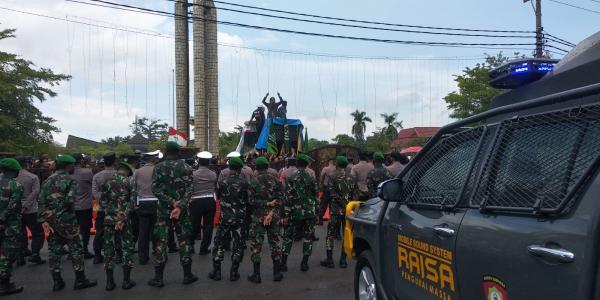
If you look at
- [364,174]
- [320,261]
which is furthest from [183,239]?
[364,174]

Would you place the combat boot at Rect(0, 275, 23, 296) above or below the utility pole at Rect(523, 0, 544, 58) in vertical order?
below

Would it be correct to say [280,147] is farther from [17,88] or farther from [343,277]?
[17,88]

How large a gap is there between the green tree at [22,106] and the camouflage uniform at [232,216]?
19758mm

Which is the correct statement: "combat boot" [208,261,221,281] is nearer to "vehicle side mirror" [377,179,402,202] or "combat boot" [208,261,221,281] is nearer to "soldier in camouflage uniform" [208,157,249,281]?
"soldier in camouflage uniform" [208,157,249,281]

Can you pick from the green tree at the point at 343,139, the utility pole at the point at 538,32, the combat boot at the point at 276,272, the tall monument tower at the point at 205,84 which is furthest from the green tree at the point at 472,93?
the green tree at the point at 343,139

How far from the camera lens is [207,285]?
18.9 ft

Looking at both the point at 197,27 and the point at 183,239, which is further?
the point at 197,27

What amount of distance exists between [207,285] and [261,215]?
1156 mm

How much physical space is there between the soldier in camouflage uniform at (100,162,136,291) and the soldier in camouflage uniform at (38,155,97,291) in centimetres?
36

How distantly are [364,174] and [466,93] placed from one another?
2140 cm

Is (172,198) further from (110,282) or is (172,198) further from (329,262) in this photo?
(329,262)

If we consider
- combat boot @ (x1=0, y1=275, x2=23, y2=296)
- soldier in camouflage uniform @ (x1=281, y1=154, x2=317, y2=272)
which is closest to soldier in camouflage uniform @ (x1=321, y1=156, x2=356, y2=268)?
soldier in camouflage uniform @ (x1=281, y1=154, x2=317, y2=272)

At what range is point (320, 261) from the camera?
22.8ft

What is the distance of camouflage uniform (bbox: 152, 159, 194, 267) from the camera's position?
567cm
